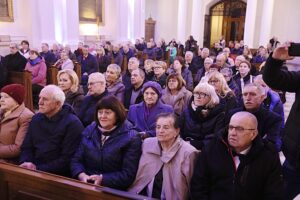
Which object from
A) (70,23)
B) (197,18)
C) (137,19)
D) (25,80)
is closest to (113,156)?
(25,80)

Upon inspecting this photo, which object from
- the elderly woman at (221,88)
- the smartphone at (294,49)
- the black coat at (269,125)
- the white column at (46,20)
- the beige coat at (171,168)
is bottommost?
the beige coat at (171,168)

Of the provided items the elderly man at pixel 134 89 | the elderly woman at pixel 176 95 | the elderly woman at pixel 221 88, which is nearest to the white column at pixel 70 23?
the elderly man at pixel 134 89

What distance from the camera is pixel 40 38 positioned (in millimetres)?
10977

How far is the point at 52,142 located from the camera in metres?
2.88

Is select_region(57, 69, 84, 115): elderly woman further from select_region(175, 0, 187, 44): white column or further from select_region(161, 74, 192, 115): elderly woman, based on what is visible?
select_region(175, 0, 187, 44): white column

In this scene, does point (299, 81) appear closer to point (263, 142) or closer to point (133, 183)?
point (263, 142)

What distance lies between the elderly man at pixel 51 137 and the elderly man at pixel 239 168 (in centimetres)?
120

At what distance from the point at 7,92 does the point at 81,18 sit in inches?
447

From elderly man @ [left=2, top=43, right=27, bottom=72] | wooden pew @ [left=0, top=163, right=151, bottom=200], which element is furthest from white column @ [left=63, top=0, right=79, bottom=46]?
wooden pew @ [left=0, top=163, right=151, bottom=200]

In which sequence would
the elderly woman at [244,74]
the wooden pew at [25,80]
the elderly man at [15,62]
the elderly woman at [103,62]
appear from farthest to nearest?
the elderly woman at [103,62], the elderly man at [15,62], the wooden pew at [25,80], the elderly woman at [244,74]

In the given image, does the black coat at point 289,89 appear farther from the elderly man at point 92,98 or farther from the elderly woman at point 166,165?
the elderly man at point 92,98

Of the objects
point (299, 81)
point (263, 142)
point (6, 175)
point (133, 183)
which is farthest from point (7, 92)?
point (299, 81)

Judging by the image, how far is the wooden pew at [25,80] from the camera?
5.91 m

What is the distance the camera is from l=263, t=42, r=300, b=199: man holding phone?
2.07 meters
